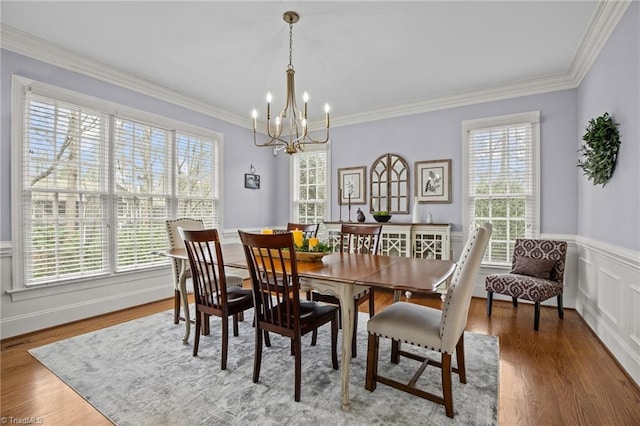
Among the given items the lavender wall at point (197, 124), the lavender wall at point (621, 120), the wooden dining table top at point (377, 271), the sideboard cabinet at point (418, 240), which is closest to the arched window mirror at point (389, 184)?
the sideboard cabinet at point (418, 240)

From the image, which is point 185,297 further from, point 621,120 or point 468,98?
point 468,98

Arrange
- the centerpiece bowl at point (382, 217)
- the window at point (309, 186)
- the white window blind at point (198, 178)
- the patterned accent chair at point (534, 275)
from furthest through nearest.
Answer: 1. the window at point (309, 186)
2. the centerpiece bowl at point (382, 217)
3. the white window blind at point (198, 178)
4. the patterned accent chair at point (534, 275)

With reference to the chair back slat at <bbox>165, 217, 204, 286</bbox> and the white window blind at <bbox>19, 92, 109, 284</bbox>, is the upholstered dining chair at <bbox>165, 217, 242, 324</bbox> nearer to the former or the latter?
the chair back slat at <bbox>165, 217, 204, 286</bbox>

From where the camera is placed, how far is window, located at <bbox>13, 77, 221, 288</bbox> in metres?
3.10

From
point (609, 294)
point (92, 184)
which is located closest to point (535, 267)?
point (609, 294)

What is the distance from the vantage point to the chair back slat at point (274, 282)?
1945mm

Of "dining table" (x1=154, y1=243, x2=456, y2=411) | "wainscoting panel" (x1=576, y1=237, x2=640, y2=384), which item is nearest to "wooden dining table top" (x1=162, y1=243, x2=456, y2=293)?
"dining table" (x1=154, y1=243, x2=456, y2=411)

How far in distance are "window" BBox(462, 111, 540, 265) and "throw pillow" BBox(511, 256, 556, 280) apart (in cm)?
48

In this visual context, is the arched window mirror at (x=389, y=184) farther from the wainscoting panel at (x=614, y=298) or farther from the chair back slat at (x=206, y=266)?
the chair back slat at (x=206, y=266)

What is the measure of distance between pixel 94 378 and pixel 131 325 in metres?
1.05

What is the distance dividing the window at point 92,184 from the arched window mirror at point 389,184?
2.71m

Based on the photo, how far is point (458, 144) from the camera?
4488 millimetres

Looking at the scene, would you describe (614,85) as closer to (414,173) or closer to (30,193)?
(414,173)

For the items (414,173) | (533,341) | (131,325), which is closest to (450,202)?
(414,173)
